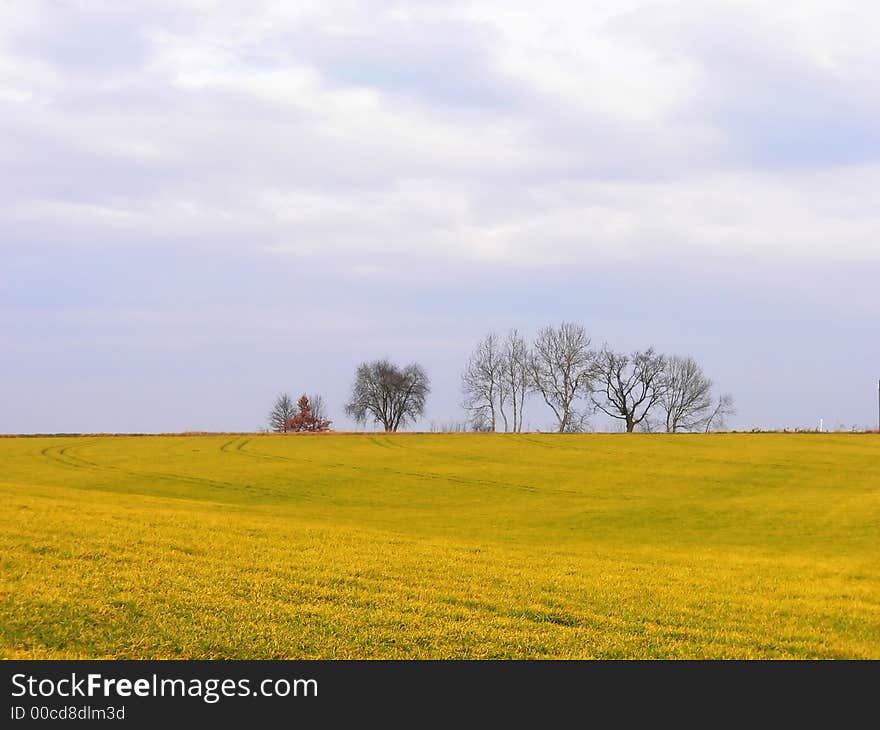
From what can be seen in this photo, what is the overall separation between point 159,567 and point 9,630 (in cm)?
358

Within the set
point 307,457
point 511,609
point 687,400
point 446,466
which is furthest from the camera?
point 687,400

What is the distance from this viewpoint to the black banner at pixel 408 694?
26.5ft

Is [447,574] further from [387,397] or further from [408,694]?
[387,397]

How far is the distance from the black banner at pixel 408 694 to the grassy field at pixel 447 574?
0.52m

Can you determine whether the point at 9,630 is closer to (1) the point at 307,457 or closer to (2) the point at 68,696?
(2) the point at 68,696

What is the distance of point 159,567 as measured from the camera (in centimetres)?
1323

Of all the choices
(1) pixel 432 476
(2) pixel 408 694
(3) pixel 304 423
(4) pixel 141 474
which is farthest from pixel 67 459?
(3) pixel 304 423

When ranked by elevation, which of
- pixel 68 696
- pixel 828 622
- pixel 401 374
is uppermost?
pixel 401 374

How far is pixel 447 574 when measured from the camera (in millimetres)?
14883

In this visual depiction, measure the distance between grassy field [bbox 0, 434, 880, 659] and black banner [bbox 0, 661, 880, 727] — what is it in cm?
52

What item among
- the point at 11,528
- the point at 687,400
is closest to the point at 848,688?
the point at 11,528

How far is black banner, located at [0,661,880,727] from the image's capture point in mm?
8078

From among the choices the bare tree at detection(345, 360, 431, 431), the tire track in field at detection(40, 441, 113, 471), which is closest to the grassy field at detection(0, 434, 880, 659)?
the tire track in field at detection(40, 441, 113, 471)

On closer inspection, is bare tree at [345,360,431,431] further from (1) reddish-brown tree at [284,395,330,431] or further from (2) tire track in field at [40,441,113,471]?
(2) tire track in field at [40,441,113,471]
